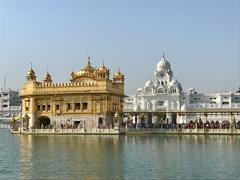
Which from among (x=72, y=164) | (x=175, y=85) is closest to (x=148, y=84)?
(x=175, y=85)

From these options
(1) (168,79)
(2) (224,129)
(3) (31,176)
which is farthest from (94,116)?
(1) (168,79)

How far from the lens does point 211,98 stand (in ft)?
298

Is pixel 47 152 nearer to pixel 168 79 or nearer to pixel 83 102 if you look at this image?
pixel 83 102

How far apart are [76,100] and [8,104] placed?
4946 cm

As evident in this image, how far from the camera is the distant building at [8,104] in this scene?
8950 cm

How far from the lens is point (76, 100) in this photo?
49938mm

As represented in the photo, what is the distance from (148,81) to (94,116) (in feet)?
124

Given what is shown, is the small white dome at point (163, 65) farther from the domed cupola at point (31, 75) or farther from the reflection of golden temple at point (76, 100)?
the domed cupola at point (31, 75)

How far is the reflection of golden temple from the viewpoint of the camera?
161 feet

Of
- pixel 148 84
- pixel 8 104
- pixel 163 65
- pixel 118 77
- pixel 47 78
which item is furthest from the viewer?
pixel 8 104

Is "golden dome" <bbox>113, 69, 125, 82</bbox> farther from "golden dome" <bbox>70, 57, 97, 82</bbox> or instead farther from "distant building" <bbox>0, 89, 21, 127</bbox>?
"distant building" <bbox>0, 89, 21, 127</bbox>

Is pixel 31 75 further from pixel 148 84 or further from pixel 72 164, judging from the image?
pixel 72 164

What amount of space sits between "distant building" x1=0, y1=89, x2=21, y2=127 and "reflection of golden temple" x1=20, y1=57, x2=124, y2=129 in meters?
36.6

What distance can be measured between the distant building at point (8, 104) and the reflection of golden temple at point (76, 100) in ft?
120
